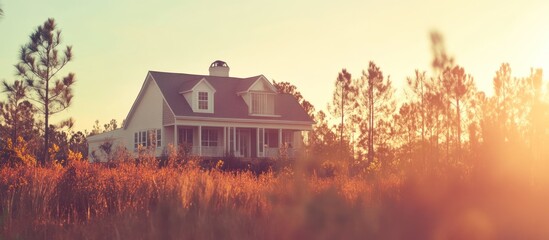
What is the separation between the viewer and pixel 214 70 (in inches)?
2078

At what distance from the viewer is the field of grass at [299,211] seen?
9.86m

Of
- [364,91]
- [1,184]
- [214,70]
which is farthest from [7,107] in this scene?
[1,184]

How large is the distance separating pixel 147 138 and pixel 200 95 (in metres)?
5.67

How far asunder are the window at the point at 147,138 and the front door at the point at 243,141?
496 cm

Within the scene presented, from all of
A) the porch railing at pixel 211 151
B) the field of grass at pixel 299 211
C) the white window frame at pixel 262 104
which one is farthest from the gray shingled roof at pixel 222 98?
the field of grass at pixel 299 211

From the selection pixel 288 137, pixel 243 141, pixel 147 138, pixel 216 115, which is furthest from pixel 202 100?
pixel 288 137

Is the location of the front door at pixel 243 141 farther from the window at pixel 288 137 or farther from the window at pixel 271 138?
the window at pixel 288 137

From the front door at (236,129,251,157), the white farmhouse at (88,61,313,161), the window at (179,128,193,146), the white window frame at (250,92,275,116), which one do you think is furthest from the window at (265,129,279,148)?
the window at (179,128,193,146)

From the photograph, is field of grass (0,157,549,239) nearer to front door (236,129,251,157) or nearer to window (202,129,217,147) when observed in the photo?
window (202,129,217,147)

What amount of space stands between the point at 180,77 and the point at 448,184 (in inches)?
1558

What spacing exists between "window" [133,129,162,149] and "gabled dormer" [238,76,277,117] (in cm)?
584

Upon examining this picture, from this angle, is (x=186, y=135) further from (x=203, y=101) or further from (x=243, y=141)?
(x=243, y=141)

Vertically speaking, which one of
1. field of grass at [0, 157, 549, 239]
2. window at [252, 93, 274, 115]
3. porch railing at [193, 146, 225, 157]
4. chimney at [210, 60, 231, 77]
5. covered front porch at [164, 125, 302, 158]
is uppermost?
chimney at [210, 60, 231, 77]

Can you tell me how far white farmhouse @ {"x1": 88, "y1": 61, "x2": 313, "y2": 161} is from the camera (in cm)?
4644
